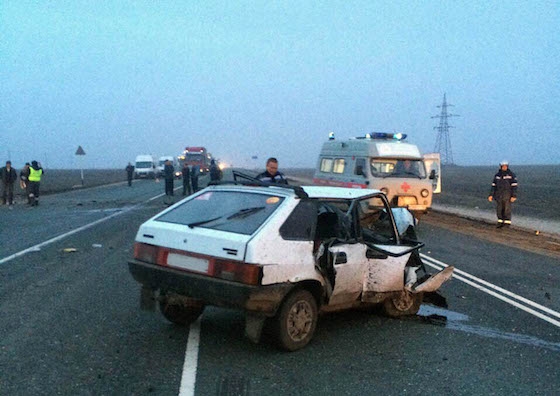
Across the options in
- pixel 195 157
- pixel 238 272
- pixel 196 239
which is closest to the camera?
pixel 238 272

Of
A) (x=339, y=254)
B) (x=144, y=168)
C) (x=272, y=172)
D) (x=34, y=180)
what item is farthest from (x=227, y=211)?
(x=144, y=168)

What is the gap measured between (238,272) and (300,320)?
838 mm

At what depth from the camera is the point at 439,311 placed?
21.8ft

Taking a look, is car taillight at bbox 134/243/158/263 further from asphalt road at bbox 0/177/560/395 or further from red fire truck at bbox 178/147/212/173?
red fire truck at bbox 178/147/212/173

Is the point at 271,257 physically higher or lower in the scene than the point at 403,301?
higher

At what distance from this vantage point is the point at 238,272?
4.50 metres

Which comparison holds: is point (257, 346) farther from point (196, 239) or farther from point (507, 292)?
point (507, 292)

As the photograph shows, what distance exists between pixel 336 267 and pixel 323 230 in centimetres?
41

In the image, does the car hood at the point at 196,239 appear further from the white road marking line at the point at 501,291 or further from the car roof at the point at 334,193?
the white road marking line at the point at 501,291

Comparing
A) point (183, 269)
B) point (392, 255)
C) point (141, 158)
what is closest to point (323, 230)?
point (392, 255)

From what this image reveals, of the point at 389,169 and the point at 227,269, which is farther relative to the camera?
the point at 389,169

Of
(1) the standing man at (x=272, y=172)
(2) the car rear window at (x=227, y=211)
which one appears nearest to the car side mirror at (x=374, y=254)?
(2) the car rear window at (x=227, y=211)

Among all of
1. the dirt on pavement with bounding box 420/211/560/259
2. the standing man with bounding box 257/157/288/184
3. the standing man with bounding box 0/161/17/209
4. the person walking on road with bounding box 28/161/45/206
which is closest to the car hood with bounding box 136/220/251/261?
the standing man with bounding box 257/157/288/184

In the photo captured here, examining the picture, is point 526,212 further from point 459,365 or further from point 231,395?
point 231,395
